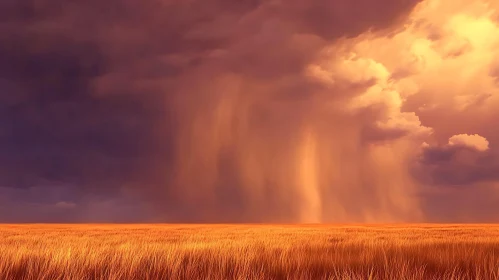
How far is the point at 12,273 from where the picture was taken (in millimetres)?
5980

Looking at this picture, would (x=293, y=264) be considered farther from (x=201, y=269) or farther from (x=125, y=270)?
(x=125, y=270)

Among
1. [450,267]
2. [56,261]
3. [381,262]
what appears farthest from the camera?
[381,262]

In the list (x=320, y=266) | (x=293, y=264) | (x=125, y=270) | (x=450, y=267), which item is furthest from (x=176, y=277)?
(x=450, y=267)

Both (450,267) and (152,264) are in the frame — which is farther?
(450,267)

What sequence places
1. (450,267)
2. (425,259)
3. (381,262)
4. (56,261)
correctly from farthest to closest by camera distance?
(425,259), (381,262), (450,267), (56,261)

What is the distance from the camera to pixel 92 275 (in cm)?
623

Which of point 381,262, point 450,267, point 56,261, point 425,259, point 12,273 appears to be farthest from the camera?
point 425,259

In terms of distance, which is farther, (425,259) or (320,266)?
(425,259)

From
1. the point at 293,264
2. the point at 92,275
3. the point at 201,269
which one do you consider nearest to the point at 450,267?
the point at 293,264

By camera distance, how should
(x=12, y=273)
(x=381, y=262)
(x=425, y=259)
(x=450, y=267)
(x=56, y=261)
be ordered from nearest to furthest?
(x=12, y=273) → (x=56, y=261) → (x=450, y=267) → (x=381, y=262) → (x=425, y=259)

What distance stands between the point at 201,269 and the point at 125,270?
118 centimetres

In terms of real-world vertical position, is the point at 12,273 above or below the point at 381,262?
below

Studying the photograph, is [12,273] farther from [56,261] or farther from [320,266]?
[320,266]

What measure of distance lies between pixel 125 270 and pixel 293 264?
2.48 meters
